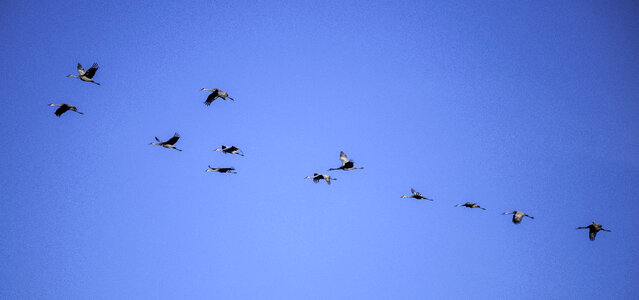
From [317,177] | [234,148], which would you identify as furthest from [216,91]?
[317,177]

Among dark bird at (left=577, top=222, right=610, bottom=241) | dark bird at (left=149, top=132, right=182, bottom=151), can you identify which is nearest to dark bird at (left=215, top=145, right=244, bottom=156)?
dark bird at (left=149, top=132, right=182, bottom=151)

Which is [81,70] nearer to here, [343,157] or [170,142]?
[170,142]

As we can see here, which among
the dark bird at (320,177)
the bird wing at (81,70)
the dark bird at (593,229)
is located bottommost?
the dark bird at (593,229)

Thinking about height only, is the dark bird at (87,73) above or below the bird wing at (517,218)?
above

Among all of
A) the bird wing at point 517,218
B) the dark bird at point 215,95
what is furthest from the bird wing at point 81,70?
the bird wing at point 517,218

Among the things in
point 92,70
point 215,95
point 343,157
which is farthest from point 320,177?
point 92,70

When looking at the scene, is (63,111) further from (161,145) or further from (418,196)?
(418,196)

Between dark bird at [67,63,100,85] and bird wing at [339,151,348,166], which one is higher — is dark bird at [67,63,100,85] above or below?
above

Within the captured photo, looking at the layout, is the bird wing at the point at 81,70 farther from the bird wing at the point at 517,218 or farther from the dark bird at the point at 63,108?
the bird wing at the point at 517,218

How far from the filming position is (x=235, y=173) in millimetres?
40781

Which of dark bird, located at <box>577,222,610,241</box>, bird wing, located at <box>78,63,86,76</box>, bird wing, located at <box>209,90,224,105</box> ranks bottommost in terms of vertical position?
dark bird, located at <box>577,222,610,241</box>

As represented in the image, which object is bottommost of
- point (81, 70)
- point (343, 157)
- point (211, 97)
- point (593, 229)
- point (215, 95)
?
point (593, 229)

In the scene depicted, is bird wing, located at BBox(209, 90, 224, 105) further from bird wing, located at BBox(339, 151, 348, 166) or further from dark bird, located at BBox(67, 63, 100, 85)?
bird wing, located at BBox(339, 151, 348, 166)

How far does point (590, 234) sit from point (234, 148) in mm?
24558
